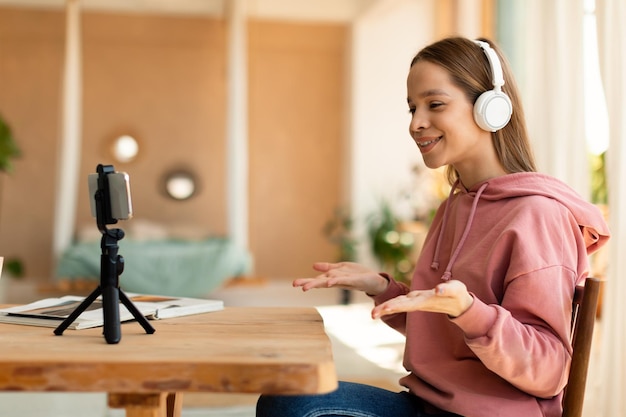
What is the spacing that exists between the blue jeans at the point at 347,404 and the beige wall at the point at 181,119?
6.59 metres

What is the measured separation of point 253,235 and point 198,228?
25.2 inches

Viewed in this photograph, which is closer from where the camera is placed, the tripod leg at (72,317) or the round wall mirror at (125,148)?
the tripod leg at (72,317)

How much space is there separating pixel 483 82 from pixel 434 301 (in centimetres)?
56

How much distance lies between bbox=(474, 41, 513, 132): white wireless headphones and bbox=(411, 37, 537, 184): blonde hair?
0.07 feet

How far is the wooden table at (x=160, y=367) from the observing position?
102 cm

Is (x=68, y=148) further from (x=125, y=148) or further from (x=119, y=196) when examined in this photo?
(x=119, y=196)

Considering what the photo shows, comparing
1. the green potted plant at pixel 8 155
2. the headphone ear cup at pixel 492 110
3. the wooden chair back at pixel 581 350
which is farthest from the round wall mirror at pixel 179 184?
the wooden chair back at pixel 581 350

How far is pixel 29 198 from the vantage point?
25.1ft

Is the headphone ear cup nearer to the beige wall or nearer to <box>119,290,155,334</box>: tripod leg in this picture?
<box>119,290,155,334</box>: tripod leg

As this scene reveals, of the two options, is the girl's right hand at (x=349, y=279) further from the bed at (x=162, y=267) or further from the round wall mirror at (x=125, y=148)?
the round wall mirror at (x=125, y=148)

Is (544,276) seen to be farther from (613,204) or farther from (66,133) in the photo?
(66,133)

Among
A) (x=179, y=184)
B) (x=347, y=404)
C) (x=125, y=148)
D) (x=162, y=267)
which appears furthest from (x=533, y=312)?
(x=125, y=148)

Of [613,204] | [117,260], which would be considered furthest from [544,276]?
[613,204]

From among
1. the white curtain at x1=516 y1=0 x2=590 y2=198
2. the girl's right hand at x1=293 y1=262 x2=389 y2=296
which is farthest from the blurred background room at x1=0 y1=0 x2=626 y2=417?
the girl's right hand at x1=293 y1=262 x2=389 y2=296
